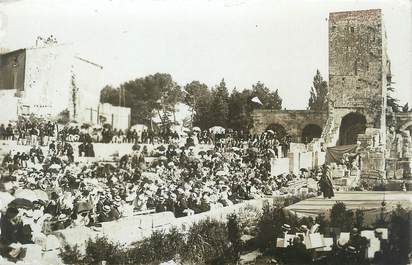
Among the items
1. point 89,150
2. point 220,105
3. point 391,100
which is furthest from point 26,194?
point 391,100

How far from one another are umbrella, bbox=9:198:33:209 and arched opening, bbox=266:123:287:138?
273cm

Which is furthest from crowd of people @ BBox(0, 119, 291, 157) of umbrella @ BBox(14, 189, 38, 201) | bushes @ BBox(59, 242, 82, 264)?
bushes @ BBox(59, 242, 82, 264)

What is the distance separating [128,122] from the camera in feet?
19.8

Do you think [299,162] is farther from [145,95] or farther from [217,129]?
[145,95]

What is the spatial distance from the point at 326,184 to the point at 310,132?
1.96ft

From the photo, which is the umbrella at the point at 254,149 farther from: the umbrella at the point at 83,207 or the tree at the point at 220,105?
the umbrella at the point at 83,207

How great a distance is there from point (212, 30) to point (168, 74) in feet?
2.19

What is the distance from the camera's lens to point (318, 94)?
19.6 ft

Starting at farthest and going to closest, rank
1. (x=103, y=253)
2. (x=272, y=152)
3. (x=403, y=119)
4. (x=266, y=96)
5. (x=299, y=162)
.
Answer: (x=272, y=152)
(x=299, y=162)
(x=266, y=96)
(x=103, y=253)
(x=403, y=119)

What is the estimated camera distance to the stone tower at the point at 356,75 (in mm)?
5766

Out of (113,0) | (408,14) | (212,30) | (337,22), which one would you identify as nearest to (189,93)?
(212,30)

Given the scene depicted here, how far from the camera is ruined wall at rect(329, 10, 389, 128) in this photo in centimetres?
576

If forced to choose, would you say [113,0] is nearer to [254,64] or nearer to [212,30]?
[212,30]

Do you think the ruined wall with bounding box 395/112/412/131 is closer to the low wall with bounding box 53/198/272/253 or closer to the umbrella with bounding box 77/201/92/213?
the low wall with bounding box 53/198/272/253
